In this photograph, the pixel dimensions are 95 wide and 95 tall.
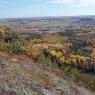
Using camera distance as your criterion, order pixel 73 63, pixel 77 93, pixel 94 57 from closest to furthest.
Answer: pixel 77 93 → pixel 73 63 → pixel 94 57

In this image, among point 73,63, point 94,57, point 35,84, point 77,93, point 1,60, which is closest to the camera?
point 35,84

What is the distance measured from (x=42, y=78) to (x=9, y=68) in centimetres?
292

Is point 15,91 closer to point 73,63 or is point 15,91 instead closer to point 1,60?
point 1,60

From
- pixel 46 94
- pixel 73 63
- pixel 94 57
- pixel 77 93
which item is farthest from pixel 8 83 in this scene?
pixel 94 57

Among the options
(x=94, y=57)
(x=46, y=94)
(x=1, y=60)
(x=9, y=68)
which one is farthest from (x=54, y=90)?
(x=94, y=57)

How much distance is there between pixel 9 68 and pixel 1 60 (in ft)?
7.67

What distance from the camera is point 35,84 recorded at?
19969mm

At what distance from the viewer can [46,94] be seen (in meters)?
19.0

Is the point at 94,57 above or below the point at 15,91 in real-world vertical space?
below

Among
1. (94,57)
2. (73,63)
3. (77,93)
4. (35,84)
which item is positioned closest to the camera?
(35,84)

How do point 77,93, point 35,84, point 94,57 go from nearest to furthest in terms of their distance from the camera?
point 35,84 < point 77,93 < point 94,57

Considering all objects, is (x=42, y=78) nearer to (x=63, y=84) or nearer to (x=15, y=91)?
(x=63, y=84)

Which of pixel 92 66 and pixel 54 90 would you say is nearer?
pixel 54 90

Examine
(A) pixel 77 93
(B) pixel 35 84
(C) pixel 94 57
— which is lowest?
(C) pixel 94 57
